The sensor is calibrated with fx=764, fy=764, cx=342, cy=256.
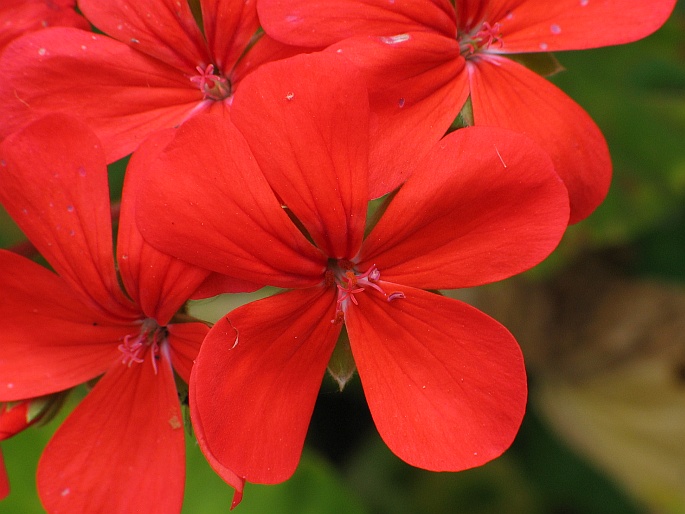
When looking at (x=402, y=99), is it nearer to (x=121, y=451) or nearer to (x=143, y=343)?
(x=143, y=343)

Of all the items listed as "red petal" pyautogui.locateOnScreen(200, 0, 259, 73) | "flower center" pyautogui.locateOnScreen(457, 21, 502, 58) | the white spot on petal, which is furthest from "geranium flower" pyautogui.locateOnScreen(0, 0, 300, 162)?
"flower center" pyautogui.locateOnScreen(457, 21, 502, 58)

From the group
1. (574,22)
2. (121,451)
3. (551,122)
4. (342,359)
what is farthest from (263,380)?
(574,22)

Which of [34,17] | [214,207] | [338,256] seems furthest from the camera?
[34,17]

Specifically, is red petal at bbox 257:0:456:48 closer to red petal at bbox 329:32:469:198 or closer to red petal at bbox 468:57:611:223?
red petal at bbox 329:32:469:198

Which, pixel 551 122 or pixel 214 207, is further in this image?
pixel 551 122

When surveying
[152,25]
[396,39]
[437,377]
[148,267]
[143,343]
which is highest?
[152,25]

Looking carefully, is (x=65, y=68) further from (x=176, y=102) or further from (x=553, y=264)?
(x=553, y=264)

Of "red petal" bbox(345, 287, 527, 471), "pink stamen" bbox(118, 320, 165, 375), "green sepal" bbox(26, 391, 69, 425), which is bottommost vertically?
"red petal" bbox(345, 287, 527, 471)

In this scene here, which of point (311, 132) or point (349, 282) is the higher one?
point (311, 132)

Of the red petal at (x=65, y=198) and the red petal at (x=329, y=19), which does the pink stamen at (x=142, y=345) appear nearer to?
the red petal at (x=65, y=198)
